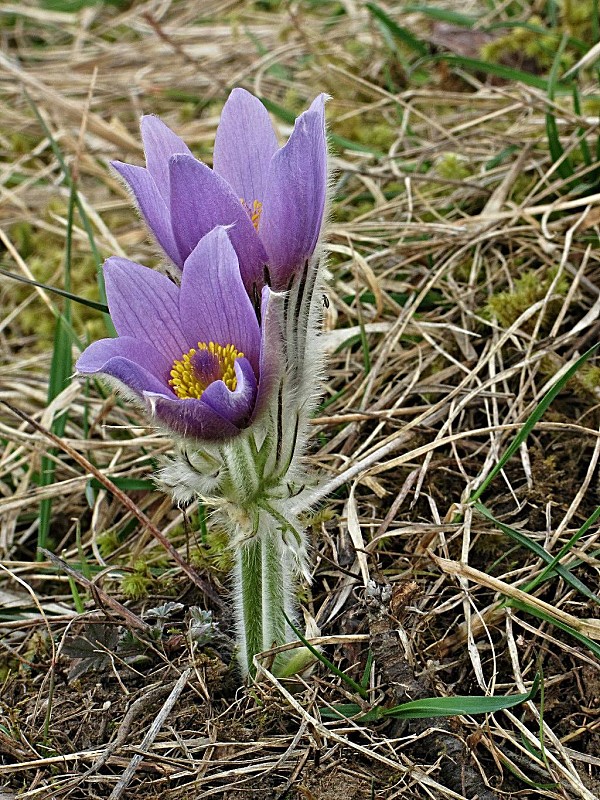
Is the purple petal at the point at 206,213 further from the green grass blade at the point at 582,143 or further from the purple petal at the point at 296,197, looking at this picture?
the green grass blade at the point at 582,143

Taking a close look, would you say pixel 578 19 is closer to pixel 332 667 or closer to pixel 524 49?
pixel 524 49

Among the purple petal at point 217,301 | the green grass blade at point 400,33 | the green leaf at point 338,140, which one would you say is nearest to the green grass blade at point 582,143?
the green leaf at point 338,140

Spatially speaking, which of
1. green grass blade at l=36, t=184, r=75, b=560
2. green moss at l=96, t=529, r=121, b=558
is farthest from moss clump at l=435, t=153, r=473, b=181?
green moss at l=96, t=529, r=121, b=558

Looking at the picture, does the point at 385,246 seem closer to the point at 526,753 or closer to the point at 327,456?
the point at 327,456

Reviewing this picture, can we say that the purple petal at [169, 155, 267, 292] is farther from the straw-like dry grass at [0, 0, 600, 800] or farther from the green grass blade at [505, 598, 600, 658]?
the green grass blade at [505, 598, 600, 658]

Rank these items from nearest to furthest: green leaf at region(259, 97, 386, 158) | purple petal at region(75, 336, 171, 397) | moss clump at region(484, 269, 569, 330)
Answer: purple petal at region(75, 336, 171, 397), moss clump at region(484, 269, 569, 330), green leaf at region(259, 97, 386, 158)
